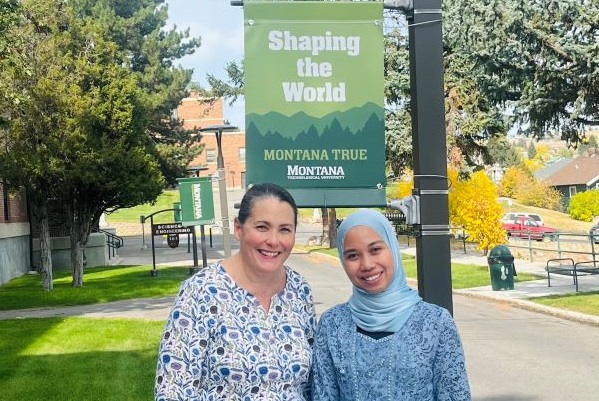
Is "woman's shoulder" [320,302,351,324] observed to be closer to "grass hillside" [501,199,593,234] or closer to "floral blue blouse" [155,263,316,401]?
"floral blue blouse" [155,263,316,401]

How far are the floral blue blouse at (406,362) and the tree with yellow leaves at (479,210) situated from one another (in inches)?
840

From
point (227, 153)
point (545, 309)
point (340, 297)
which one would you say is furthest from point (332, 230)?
point (227, 153)

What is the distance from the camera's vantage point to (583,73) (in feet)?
46.2

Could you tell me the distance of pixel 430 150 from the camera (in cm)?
399

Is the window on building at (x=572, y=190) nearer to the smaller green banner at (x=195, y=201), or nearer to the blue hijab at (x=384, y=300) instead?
the smaller green banner at (x=195, y=201)

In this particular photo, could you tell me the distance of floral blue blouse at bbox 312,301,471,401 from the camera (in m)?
2.68

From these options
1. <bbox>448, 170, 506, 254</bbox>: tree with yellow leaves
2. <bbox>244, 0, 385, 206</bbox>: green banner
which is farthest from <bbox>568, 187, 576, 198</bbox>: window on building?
<bbox>244, 0, 385, 206</bbox>: green banner

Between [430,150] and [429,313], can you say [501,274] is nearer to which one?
[430,150]

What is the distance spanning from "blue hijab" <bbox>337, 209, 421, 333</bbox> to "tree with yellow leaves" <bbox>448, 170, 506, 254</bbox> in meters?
21.4

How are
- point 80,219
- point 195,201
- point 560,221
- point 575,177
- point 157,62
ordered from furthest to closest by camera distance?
point 575,177, point 560,221, point 157,62, point 80,219, point 195,201

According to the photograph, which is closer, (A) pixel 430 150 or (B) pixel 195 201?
(A) pixel 430 150

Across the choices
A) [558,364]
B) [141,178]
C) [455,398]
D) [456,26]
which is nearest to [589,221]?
[141,178]

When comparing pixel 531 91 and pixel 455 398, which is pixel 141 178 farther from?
pixel 455 398

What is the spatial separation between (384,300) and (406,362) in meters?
0.23
